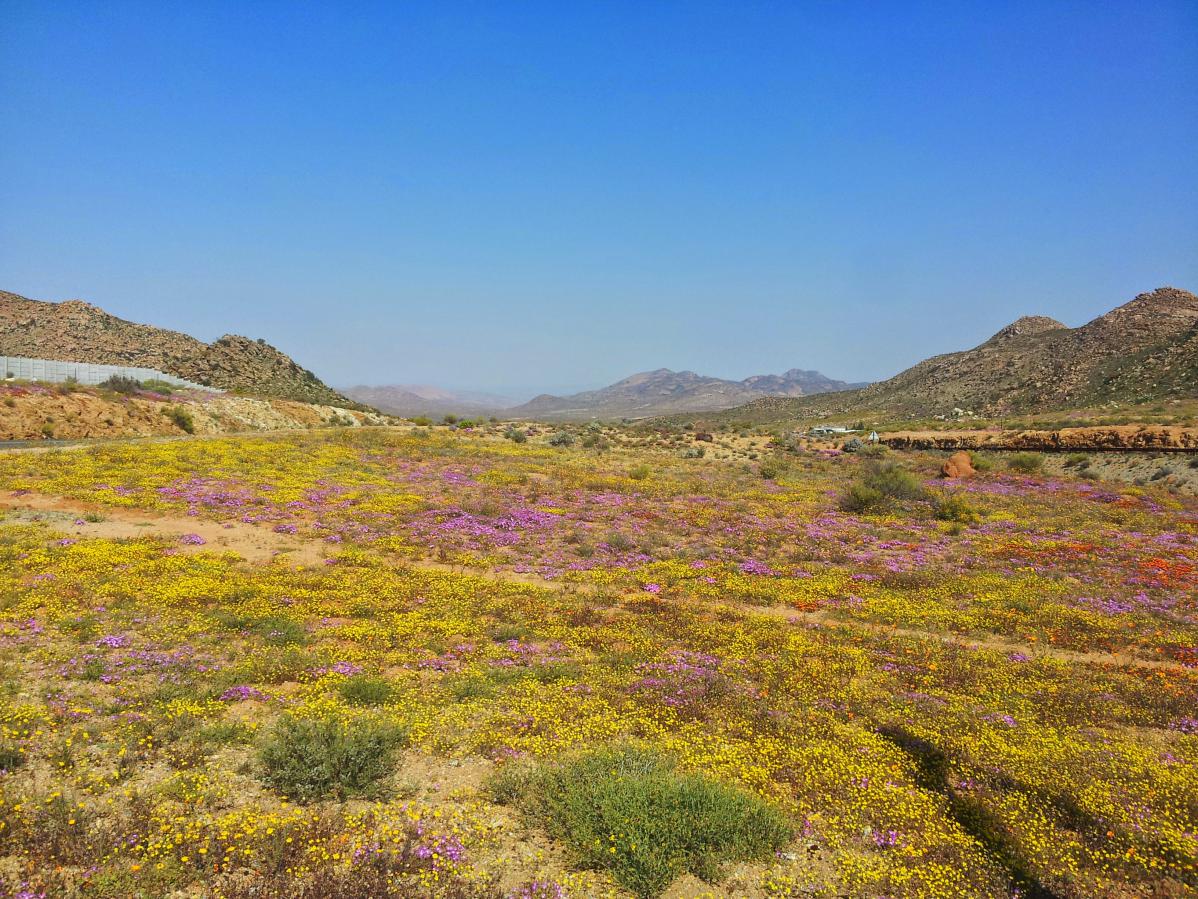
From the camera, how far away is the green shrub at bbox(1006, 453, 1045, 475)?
113 ft

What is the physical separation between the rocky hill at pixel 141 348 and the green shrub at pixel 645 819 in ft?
206

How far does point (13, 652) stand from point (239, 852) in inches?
252

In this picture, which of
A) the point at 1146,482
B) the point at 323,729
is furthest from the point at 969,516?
the point at 323,729

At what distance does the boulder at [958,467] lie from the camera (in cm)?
3319

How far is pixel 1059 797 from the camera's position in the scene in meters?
6.73

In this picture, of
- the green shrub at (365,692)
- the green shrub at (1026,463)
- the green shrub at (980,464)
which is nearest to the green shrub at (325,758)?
the green shrub at (365,692)

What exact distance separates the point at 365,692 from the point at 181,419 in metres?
40.6

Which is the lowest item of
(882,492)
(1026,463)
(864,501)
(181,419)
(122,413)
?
(864,501)

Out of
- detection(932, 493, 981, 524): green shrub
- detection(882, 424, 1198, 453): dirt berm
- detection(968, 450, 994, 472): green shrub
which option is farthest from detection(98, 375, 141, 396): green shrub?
detection(882, 424, 1198, 453): dirt berm

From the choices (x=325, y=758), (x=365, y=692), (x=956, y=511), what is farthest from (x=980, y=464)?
(x=325, y=758)

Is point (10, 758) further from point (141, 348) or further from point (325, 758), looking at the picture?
point (141, 348)

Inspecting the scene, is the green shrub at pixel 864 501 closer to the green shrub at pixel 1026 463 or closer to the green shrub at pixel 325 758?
the green shrub at pixel 1026 463

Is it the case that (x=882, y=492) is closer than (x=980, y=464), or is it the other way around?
(x=882, y=492)

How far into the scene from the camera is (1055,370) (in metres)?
75.6
